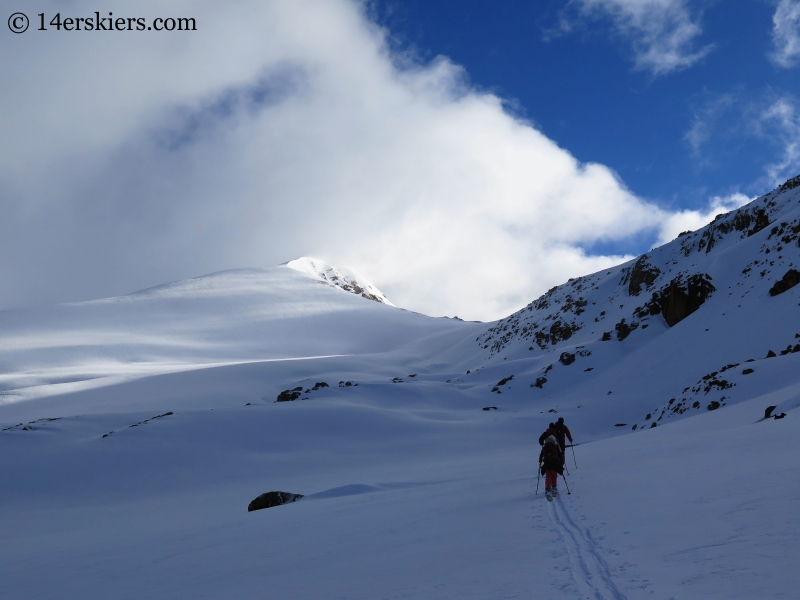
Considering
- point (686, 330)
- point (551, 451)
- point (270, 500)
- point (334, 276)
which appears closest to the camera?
point (551, 451)

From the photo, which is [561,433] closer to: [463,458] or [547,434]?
[547,434]

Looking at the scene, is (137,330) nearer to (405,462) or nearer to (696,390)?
(405,462)

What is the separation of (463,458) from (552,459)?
1378 centimetres

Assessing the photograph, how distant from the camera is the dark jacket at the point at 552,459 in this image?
10734 millimetres

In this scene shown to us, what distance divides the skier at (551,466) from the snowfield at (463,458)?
351mm

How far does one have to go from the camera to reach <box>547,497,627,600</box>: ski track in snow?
5.15m

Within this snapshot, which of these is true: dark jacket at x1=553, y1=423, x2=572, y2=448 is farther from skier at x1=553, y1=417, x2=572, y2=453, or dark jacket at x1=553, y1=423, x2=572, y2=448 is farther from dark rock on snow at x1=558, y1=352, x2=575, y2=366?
dark rock on snow at x1=558, y1=352, x2=575, y2=366

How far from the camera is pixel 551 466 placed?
10.8 m

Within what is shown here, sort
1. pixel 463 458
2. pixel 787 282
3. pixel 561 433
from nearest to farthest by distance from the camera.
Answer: pixel 561 433
pixel 463 458
pixel 787 282

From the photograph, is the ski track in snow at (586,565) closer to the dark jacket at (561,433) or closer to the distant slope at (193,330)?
the dark jacket at (561,433)

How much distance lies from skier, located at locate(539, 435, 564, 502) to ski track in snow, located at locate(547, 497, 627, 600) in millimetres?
2101

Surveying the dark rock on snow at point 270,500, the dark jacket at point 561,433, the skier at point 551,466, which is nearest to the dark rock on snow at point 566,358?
the dark jacket at point 561,433

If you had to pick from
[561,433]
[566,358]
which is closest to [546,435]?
[561,433]

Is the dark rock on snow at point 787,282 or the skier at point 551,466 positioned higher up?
the dark rock on snow at point 787,282
